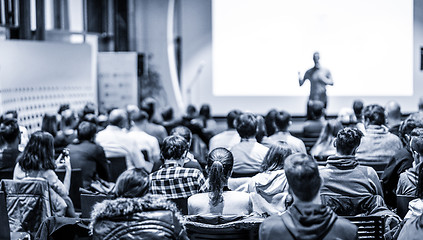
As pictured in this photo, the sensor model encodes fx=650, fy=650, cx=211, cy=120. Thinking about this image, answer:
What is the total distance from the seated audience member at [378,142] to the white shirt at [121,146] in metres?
2.14

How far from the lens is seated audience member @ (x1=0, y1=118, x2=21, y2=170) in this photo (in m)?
5.52

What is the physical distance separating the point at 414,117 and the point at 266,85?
668 cm

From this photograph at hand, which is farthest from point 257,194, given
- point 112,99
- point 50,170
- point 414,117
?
point 112,99

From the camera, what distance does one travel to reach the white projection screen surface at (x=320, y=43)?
11.8 m

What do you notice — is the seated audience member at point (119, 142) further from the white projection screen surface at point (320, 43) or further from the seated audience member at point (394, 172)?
the white projection screen surface at point (320, 43)

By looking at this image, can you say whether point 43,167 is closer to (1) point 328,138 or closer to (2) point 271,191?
(2) point 271,191

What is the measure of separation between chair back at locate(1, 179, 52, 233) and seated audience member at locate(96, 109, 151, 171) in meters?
2.01

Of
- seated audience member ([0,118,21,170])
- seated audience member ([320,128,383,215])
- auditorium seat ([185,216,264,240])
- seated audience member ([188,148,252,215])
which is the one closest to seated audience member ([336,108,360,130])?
seated audience member ([320,128,383,215])

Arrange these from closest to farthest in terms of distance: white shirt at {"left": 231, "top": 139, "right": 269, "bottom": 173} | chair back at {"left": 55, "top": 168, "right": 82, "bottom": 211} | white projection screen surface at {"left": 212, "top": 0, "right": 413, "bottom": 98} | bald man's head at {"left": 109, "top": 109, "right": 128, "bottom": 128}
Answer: chair back at {"left": 55, "top": 168, "right": 82, "bottom": 211}
white shirt at {"left": 231, "top": 139, "right": 269, "bottom": 173}
bald man's head at {"left": 109, "top": 109, "right": 128, "bottom": 128}
white projection screen surface at {"left": 212, "top": 0, "right": 413, "bottom": 98}

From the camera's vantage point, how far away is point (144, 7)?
43.9ft

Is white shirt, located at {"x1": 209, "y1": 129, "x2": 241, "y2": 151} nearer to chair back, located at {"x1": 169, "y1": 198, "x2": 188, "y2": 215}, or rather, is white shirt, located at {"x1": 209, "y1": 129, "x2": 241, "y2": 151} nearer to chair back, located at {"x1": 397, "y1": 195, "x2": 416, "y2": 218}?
chair back, located at {"x1": 169, "y1": 198, "x2": 188, "y2": 215}

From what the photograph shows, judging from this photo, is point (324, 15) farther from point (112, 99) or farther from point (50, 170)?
point (50, 170)

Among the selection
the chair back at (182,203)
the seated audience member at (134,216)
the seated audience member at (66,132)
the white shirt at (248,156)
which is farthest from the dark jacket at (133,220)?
the seated audience member at (66,132)

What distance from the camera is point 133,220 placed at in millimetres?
2908
